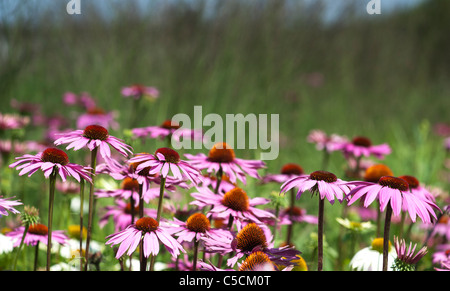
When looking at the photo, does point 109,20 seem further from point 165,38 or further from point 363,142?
point 363,142

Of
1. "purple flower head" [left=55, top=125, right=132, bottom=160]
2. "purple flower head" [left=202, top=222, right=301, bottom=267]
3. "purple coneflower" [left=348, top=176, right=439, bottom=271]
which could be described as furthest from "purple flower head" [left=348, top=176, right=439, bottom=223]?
"purple flower head" [left=55, top=125, right=132, bottom=160]

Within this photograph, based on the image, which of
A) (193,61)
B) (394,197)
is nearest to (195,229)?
(394,197)

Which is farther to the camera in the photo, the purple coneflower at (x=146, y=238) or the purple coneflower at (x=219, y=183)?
the purple coneflower at (x=219, y=183)

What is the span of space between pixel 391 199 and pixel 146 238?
0.39m

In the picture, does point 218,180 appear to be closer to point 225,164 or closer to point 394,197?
point 225,164

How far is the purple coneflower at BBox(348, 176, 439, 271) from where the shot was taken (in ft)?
2.08

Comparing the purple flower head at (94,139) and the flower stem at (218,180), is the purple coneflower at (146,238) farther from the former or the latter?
the flower stem at (218,180)

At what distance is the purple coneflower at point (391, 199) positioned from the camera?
2.08ft

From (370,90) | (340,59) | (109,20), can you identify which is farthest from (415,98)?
(109,20)

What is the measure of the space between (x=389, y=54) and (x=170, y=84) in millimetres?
2848

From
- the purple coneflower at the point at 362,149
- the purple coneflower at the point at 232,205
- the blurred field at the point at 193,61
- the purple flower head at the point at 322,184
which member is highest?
the blurred field at the point at 193,61

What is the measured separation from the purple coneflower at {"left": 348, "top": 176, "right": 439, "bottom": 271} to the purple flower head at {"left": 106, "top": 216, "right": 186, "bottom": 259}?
284 mm

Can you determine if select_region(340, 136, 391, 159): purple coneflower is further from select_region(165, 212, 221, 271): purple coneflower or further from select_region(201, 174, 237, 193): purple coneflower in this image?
select_region(165, 212, 221, 271): purple coneflower

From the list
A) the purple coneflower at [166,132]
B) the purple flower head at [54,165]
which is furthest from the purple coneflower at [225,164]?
the purple flower head at [54,165]
